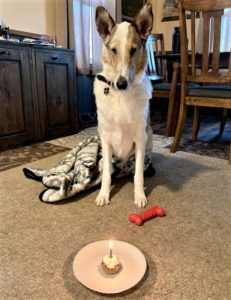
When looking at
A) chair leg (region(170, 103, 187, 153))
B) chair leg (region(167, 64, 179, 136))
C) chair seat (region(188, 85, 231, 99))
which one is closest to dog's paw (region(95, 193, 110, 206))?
chair leg (region(170, 103, 187, 153))

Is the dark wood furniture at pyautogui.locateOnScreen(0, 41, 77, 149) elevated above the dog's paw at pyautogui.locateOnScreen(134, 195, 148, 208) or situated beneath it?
elevated above

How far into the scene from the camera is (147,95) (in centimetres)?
136

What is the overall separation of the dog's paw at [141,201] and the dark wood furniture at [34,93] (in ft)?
4.42

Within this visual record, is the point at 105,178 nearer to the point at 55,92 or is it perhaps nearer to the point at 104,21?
the point at 104,21

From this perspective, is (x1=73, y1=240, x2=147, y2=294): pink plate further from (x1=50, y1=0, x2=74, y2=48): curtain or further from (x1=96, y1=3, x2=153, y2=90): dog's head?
(x1=50, y1=0, x2=74, y2=48): curtain

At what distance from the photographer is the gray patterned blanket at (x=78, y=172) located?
1.32 meters

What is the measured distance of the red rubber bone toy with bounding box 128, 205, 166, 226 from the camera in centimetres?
113

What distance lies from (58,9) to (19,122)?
145 centimetres

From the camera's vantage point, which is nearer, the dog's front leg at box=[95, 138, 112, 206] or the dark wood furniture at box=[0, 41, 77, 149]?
the dog's front leg at box=[95, 138, 112, 206]

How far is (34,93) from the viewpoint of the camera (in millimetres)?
2305

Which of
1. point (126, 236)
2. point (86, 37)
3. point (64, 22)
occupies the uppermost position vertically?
point (64, 22)

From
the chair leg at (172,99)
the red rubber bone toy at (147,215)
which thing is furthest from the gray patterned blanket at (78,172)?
the chair leg at (172,99)

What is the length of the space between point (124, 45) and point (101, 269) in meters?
0.91

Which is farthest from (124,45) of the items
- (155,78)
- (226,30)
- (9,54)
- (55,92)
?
(226,30)
